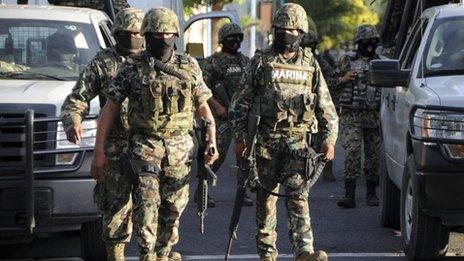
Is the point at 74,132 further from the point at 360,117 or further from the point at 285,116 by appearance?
the point at 360,117

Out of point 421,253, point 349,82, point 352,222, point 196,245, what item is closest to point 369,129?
point 349,82

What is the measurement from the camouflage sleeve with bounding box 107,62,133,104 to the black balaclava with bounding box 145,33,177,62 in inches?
6.0

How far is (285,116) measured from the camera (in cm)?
746

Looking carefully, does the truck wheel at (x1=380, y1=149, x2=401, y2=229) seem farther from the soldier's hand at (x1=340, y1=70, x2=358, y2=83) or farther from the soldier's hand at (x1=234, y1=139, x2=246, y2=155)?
the soldier's hand at (x1=234, y1=139, x2=246, y2=155)

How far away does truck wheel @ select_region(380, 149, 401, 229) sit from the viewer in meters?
9.85

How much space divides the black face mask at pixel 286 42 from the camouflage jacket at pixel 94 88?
40.7 inches

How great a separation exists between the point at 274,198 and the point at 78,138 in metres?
1.36

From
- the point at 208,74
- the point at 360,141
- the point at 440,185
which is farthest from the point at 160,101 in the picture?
the point at 360,141

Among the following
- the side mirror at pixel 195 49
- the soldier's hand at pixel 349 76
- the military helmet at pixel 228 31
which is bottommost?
the side mirror at pixel 195 49

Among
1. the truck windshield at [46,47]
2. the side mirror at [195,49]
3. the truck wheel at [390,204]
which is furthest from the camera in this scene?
the side mirror at [195,49]

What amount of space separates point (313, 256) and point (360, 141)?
416 centimetres

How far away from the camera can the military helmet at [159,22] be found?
7.06 meters

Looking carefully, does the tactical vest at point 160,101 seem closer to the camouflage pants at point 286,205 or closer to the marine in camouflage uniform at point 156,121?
the marine in camouflage uniform at point 156,121

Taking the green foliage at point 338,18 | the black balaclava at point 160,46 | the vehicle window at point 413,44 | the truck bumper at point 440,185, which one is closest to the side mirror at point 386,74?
the vehicle window at point 413,44
